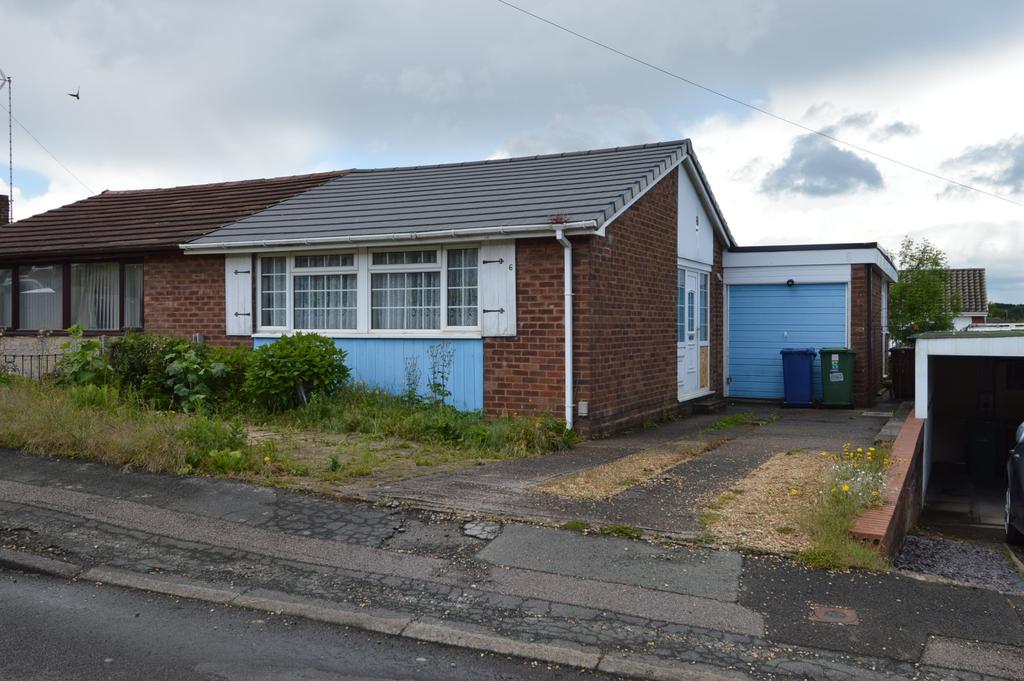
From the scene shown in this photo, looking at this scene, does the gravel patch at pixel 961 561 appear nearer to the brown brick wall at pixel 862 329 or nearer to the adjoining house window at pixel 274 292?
the brown brick wall at pixel 862 329

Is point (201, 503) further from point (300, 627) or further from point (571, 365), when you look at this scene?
point (571, 365)

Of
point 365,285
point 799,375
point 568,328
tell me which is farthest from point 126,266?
point 799,375

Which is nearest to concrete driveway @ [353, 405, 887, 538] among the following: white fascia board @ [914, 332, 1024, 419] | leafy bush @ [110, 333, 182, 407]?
white fascia board @ [914, 332, 1024, 419]

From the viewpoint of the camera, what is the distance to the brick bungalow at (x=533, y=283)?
11.5m

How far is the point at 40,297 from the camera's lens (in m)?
16.3

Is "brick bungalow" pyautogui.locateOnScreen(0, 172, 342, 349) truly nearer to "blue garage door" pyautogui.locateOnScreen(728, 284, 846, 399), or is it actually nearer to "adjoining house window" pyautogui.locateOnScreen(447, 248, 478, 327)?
"adjoining house window" pyautogui.locateOnScreen(447, 248, 478, 327)

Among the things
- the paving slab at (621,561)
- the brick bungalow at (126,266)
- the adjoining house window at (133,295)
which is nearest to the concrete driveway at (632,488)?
the paving slab at (621,561)

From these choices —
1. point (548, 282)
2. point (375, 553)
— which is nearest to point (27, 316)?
point (548, 282)

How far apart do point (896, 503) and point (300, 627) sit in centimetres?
479

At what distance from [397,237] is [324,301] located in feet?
6.38

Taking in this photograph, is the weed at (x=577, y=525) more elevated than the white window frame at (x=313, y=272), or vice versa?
the white window frame at (x=313, y=272)

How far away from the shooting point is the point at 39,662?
4582 millimetres

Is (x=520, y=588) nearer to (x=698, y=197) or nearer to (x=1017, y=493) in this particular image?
(x=1017, y=493)

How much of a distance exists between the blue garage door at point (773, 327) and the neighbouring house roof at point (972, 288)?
3525 centimetres
